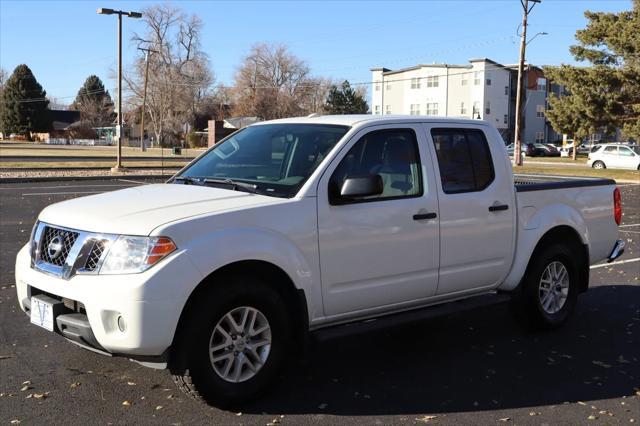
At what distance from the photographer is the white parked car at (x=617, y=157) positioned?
38188 mm

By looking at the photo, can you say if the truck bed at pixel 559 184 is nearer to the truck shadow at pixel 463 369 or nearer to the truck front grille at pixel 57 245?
the truck shadow at pixel 463 369

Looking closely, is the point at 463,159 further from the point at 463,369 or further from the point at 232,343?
the point at 232,343

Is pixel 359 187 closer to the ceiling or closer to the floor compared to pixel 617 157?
closer to the floor

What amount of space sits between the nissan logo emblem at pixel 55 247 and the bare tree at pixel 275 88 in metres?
89.7

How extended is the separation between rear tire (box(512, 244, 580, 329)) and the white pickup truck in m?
0.02

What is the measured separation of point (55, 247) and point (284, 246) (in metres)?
1.45

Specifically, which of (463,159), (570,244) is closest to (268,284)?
(463,159)

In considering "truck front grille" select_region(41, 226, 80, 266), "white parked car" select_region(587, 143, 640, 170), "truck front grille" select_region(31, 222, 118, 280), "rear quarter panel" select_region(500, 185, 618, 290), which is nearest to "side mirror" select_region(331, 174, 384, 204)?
"truck front grille" select_region(31, 222, 118, 280)

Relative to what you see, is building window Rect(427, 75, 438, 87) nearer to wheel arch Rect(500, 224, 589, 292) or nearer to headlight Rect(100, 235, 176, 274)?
wheel arch Rect(500, 224, 589, 292)

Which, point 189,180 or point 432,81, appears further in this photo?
point 432,81

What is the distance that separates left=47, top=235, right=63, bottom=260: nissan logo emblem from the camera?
420 centimetres

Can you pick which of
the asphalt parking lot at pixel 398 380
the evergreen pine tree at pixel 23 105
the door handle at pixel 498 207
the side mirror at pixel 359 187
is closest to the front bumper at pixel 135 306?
the asphalt parking lot at pixel 398 380

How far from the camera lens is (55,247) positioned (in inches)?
167

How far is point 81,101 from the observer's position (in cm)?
12975
